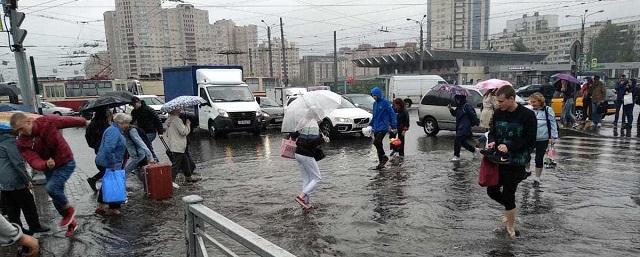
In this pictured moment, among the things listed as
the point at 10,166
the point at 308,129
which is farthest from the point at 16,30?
the point at 308,129

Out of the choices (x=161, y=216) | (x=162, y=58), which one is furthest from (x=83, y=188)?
(x=162, y=58)

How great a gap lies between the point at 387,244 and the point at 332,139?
30.4 feet

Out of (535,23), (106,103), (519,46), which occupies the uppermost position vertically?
(535,23)

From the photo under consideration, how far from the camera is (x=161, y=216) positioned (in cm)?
624

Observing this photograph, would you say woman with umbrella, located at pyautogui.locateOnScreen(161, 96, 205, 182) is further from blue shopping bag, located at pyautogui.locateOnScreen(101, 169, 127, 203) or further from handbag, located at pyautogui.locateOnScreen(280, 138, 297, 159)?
handbag, located at pyautogui.locateOnScreen(280, 138, 297, 159)

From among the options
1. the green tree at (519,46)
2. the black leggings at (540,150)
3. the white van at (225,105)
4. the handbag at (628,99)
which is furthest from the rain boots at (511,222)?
the green tree at (519,46)

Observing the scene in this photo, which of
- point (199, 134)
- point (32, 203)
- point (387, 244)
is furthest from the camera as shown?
point (199, 134)

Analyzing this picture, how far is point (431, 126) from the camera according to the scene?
14.6m

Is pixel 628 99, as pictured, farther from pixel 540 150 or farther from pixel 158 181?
pixel 158 181

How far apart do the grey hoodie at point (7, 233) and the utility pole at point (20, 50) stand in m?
6.78

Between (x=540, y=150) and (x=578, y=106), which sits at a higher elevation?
(x=540, y=150)

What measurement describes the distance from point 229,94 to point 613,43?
81441mm

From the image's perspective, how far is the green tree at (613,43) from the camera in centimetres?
7431

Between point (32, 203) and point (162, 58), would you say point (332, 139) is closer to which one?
point (32, 203)
